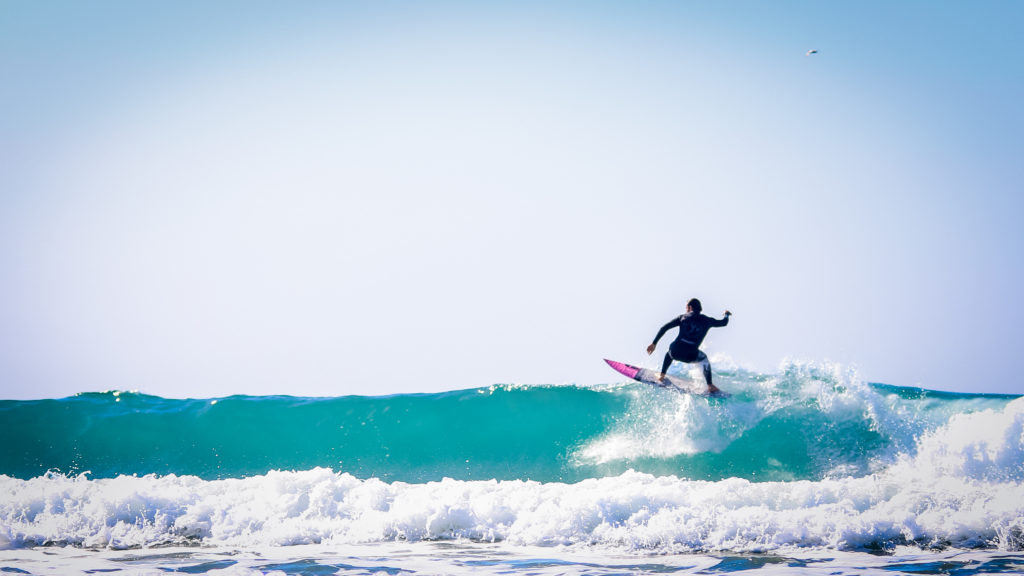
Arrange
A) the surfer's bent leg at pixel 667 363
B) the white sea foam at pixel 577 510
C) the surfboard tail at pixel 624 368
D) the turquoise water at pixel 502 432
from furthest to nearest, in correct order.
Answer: the surfboard tail at pixel 624 368
the surfer's bent leg at pixel 667 363
the turquoise water at pixel 502 432
the white sea foam at pixel 577 510

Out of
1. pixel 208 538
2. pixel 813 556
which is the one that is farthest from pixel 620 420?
pixel 208 538

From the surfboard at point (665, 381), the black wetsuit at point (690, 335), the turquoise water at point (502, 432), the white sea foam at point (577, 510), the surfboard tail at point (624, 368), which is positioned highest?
the black wetsuit at point (690, 335)

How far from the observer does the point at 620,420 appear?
479 inches

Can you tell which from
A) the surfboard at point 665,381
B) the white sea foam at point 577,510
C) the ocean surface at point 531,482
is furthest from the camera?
the surfboard at point 665,381

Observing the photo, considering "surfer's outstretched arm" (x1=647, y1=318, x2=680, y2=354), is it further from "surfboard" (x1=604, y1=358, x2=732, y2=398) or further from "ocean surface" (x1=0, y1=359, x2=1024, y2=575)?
"ocean surface" (x1=0, y1=359, x2=1024, y2=575)

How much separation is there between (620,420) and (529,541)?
5051 millimetres

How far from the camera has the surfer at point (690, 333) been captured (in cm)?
1073

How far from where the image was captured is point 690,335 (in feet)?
35.6

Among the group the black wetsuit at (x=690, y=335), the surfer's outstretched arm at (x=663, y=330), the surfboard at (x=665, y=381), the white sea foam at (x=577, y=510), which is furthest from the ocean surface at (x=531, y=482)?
the surfer's outstretched arm at (x=663, y=330)

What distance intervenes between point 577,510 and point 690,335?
13.8 feet

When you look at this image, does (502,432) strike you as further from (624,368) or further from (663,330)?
(663,330)

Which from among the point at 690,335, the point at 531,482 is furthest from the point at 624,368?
the point at 531,482

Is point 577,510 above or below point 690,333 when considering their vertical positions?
below

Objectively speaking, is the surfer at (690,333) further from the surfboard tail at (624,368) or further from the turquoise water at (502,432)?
the surfboard tail at (624,368)
